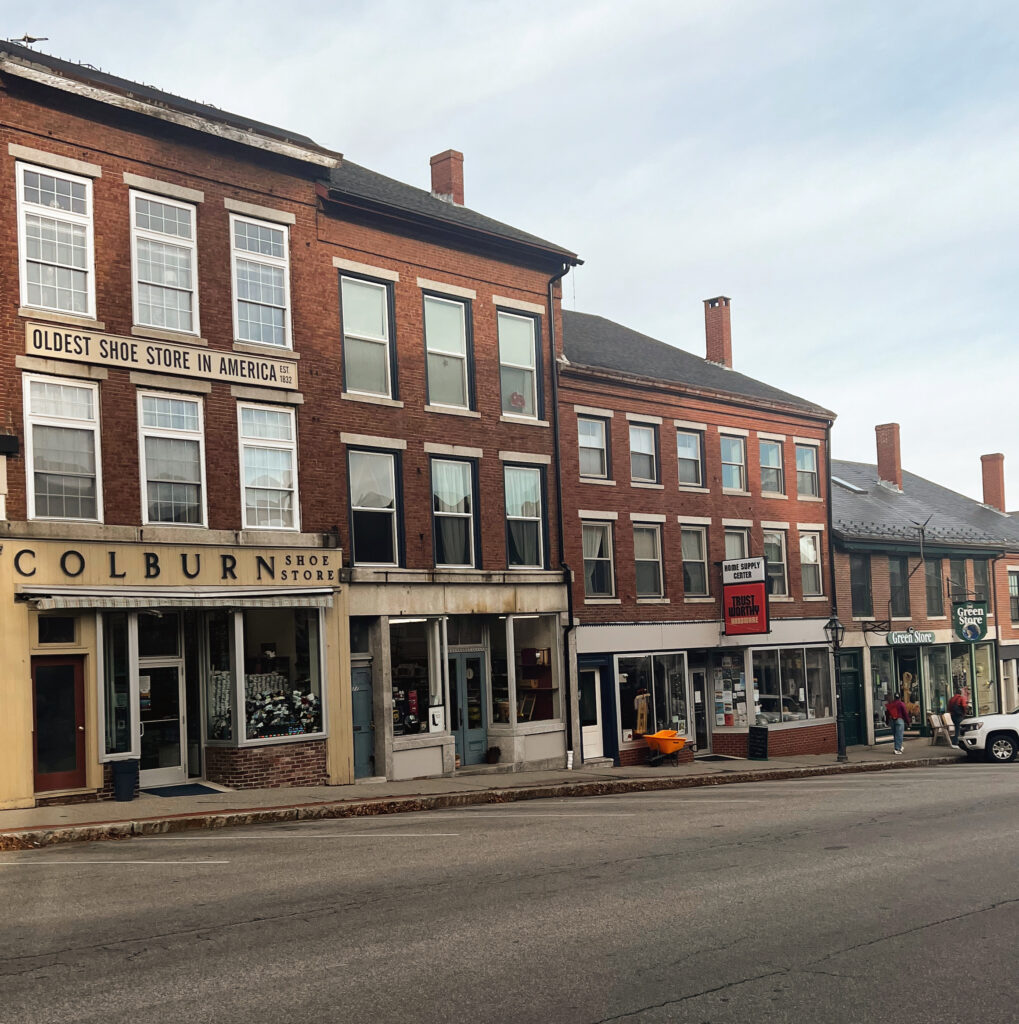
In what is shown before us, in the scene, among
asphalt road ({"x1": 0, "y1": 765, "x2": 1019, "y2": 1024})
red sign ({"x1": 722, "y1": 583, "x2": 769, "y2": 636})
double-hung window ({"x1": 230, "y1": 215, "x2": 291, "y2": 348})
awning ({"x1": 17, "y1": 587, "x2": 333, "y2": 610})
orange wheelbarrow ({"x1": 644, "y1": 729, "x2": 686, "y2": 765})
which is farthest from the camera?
red sign ({"x1": 722, "y1": 583, "x2": 769, "y2": 636})

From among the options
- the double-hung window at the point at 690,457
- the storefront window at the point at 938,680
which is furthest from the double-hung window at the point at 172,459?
the storefront window at the point at 938,680

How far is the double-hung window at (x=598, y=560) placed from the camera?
29.4 metres

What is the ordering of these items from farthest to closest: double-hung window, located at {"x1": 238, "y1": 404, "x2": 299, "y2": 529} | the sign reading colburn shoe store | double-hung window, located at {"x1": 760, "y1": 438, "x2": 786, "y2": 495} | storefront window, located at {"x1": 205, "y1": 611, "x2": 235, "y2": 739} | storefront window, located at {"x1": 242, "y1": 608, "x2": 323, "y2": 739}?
double-hung window, located at {"x1": 760, "y1": 438, "x2": 786, "y2": 495}, double-hung window, located at {"x1": 238, "y1": 404, "x2": 299, "y2": 529}, storefront window, located at {"x1": 242, "y1": 608, "x2": 323, "y2": 739}, storefront window, located at {"x1": 205, "y1": 611, "x2": 235, "y2": 739}, the sign reading colburn shoe store

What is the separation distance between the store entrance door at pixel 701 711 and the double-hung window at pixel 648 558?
116 inches

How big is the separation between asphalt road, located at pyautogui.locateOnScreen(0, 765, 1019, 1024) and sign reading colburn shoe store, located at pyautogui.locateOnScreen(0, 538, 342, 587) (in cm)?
522

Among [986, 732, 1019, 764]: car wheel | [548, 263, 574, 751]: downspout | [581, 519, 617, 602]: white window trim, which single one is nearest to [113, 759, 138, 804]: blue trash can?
[548, 263, 574, 751]: downspout

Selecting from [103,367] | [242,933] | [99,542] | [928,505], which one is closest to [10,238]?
[103,367]

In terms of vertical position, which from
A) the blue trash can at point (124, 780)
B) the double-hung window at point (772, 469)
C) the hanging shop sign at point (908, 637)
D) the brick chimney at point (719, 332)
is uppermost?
the brick chimney at point (719, 332)

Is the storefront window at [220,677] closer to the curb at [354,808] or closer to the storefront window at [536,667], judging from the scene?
the curb at [354,808]

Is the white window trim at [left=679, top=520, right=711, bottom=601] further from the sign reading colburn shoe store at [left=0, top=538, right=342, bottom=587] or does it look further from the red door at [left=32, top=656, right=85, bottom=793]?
the red door at [left=32, top=656, right=85, bottom=793]

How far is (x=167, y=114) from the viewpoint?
2084 cm

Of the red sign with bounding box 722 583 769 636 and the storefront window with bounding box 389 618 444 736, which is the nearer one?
the storefront window with bounding box 389 618 444 736

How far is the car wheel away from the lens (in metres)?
30.6

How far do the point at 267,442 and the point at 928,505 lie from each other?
96.5 feet
